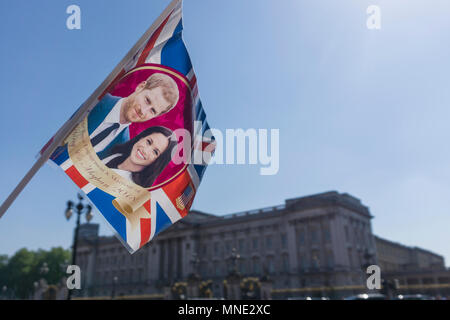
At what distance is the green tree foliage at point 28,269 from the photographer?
9994cm

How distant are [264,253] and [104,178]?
70.4m

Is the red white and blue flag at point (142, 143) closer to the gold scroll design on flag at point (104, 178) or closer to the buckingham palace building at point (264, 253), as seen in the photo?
the gold scroll design on flag at point (104, 178)

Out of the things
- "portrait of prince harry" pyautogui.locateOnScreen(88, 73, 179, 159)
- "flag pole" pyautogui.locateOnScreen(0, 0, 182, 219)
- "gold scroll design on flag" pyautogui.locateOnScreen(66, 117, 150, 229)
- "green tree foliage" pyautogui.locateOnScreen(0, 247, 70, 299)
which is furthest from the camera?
"green tree foliage" pyautogui.locateOnScreen(0, 247, 70, 299)

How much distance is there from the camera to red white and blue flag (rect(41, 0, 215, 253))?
6055 mm

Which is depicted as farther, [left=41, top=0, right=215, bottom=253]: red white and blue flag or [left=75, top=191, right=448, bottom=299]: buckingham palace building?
[left=75, top=191, right=448, bottom=299]: buckingham palace building

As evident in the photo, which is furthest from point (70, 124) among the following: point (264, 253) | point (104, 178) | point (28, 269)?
point (28, 269)

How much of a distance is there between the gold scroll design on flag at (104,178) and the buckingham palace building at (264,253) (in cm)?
3907

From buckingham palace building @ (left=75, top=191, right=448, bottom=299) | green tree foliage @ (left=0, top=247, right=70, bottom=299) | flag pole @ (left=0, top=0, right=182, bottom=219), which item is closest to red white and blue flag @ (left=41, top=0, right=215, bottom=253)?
flag pole @ (left=0, top=0, right=182, bottom=219)

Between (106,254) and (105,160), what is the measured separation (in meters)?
100

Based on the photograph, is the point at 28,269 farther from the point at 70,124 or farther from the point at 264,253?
the point at 70,124

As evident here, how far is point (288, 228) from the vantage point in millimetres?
70375

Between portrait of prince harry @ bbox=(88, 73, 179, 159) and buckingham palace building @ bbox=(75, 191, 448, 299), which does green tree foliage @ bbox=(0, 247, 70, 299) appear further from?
portrait of prince harry @ bbox=(88, 73, 179, 159)

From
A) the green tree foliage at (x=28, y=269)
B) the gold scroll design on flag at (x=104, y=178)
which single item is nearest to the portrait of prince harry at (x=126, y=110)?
the gold scroll design on flag at (x=104, y=178)
